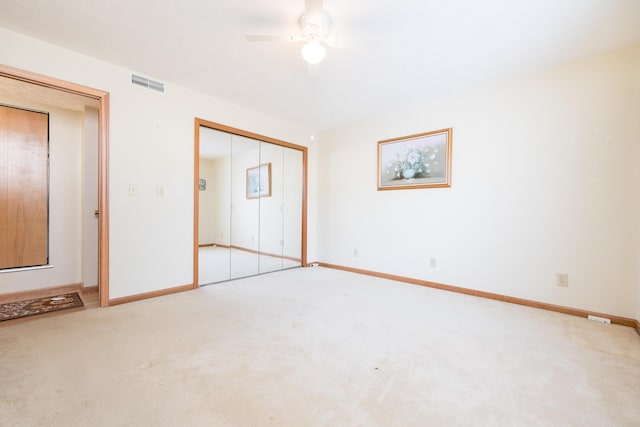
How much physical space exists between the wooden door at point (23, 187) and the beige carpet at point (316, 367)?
4.42 feet

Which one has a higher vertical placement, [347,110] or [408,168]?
[347,110]

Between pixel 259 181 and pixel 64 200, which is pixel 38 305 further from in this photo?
pixel 259 181

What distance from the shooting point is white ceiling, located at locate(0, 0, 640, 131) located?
190 centimetres

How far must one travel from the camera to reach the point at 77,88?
2506 millimetres

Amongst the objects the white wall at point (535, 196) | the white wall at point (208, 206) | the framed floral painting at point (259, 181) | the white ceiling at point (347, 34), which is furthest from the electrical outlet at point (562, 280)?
the white wall at point (208, 206)

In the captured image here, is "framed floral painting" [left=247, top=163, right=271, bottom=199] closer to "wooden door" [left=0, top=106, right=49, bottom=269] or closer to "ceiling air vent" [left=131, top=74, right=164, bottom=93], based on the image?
"ceiling air vent" [left=131, top=74, right=164, bottom=93]

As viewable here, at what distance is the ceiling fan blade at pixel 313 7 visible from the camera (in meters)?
1.74

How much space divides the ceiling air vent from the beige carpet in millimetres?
2283

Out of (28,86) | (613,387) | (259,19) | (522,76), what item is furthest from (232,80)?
(613,387)

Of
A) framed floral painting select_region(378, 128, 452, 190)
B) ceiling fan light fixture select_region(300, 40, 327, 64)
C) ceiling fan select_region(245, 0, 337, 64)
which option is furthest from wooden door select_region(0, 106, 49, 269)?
framed floral painting select_region(378, 128, 452, 190)

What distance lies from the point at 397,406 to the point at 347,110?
137 inches

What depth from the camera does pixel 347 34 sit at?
7.21ft

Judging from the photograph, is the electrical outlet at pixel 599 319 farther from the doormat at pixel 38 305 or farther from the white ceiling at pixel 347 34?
the doormat at pixel 38 305

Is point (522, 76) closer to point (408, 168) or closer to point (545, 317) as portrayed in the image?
point (408, 168)
